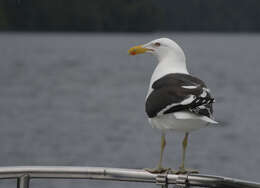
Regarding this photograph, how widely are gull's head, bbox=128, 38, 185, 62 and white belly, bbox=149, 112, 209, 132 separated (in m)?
0.40

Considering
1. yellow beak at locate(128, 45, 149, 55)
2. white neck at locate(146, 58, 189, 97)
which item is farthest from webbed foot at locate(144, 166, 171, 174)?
yellow beak at locate(128, 45, 149, 55)

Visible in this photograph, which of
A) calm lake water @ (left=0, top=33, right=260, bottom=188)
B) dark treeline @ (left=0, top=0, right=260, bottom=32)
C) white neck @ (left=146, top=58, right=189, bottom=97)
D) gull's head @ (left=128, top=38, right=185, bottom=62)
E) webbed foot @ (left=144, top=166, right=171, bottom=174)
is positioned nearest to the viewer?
webbed foot @ (left=144, top=166, right=171, bottom=174)

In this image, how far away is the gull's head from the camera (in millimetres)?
3959

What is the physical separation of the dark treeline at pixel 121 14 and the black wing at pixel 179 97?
102m

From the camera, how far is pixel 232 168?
21.7 meters

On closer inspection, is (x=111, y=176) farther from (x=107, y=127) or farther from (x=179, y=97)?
(x=107, y=127)

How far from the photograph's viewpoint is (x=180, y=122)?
3607mm

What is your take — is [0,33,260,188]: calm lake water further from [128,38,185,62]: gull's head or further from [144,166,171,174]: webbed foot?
[144,166,171,174]: webbed foot

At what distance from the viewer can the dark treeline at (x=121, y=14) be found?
365ft

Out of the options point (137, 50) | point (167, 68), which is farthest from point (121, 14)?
→ point (167, 68)

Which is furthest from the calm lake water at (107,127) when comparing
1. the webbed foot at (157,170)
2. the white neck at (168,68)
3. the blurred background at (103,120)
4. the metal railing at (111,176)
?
the metal railing at (111,176)

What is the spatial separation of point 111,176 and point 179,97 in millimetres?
698

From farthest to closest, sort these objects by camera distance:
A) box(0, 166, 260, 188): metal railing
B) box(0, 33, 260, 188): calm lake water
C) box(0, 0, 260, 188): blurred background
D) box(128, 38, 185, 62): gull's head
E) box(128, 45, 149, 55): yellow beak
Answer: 1. box(0, 0, 260, 188): blurred background
2. box(0, 33, 260, 188): calm lake water
3. box(128, 45, 149, 55): yellow beak
4. box(128, 38, 185, 62): gull's head
5. box(0, 166, 260, 188): metal railing

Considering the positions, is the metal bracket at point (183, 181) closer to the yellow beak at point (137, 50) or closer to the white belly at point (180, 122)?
Answer: the white belly at point (180, 122)
